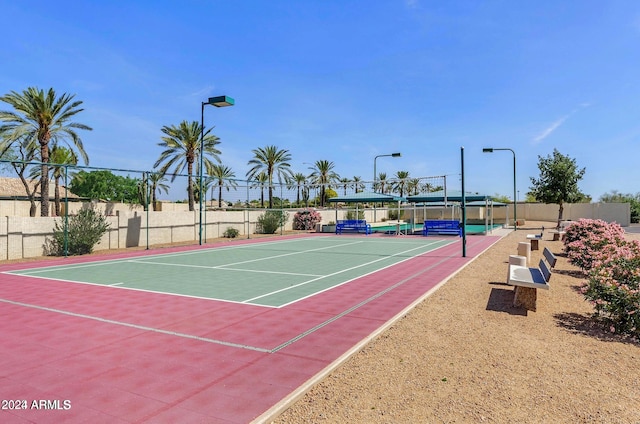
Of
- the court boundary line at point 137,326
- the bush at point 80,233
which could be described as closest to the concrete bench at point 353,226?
the bush at point 80,233

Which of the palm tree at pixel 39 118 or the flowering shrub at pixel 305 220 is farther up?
the palm tree at pixel 39 118

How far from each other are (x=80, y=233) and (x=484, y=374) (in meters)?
18.2

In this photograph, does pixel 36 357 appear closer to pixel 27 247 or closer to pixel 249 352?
pixel 249 352

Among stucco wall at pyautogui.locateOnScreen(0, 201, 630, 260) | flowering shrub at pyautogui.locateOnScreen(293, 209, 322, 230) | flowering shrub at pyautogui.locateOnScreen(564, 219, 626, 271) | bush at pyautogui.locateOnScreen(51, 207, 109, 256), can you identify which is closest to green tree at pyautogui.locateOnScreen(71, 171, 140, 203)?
flowering shrub at pyautogui.locateOnScreen(293, 209, 322, 230)

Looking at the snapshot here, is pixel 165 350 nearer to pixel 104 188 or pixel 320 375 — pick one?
pixel 320 375

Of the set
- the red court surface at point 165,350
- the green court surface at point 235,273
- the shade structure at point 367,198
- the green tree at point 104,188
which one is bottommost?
the red court surface at point 165,350

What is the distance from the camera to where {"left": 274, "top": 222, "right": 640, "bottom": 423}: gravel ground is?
379cm

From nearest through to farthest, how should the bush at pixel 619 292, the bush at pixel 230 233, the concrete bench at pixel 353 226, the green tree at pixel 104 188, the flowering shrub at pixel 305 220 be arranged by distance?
1. the bush at pixel 619 292
2. the bush at pixel 230 233
3. the concrete bench at pixel 353 226
4. the flowering shrub at pixel 305 220
5. the green tree at pixel 104 188

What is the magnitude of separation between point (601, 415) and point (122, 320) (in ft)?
22.1

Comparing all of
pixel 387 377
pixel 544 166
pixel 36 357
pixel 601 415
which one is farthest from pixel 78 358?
pixel 544 166

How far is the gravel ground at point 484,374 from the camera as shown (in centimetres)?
379

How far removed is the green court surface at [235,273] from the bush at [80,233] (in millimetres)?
3276

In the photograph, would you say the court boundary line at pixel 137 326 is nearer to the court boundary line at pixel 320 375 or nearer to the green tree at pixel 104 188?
the court boundary line at pixel 320 375

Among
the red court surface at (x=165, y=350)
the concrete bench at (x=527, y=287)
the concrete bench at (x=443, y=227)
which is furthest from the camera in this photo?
the concrete bench at (x=443, y=227)
